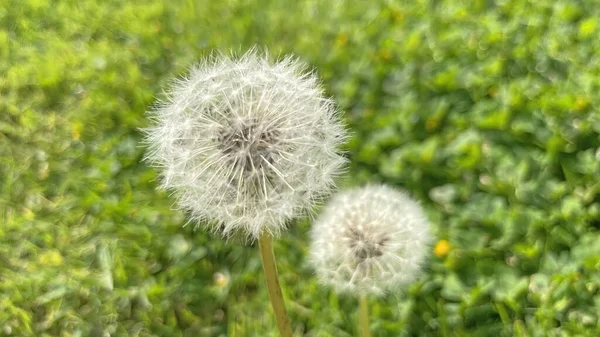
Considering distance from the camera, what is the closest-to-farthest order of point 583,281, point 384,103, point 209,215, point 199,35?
1. point 209,215
2. point 583,281
3. point 384,103
4. point 199,35

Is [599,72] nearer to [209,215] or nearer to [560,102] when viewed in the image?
[560,102]

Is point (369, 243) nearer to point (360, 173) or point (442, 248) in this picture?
point (442, 248)

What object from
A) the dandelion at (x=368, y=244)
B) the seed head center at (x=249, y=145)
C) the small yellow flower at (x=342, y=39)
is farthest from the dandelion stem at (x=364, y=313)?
the small yellow flower at (x=342, y=39)

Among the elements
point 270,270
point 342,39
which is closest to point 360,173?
point 342,39

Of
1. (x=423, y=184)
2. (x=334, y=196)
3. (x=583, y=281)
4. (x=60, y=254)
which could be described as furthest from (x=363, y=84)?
(x=60, y=254)

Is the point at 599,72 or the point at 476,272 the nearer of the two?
the point at 476,272

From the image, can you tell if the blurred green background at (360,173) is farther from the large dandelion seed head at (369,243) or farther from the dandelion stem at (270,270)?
the dandelion stem at (270,270)
